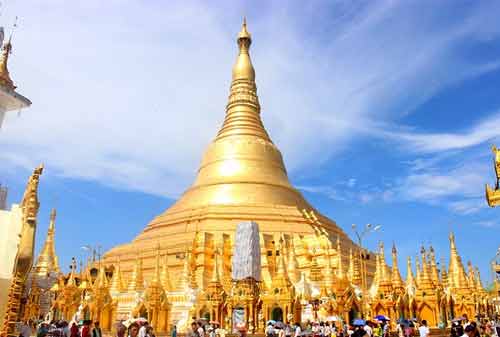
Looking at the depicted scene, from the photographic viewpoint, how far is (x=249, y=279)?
21969 millimetres

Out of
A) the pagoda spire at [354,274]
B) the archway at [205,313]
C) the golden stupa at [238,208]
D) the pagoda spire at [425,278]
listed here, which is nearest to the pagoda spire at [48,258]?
the golden stupa at [238,208]

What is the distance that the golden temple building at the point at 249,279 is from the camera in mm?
22844

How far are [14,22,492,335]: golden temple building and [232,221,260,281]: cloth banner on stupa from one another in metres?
1.05

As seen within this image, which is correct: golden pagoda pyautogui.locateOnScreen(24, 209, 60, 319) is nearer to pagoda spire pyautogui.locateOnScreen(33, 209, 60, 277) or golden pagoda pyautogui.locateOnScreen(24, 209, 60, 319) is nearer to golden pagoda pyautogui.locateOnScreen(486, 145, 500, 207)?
pagoda spire pyautogui.locateOnScreen(33, 209, 60, 277)

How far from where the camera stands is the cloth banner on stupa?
23641 mm

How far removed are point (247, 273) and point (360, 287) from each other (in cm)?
719

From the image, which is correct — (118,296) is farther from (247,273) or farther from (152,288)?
(247,273)

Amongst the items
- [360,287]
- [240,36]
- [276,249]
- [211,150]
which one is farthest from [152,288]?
[240,36]

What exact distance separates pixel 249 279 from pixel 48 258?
16.6 m

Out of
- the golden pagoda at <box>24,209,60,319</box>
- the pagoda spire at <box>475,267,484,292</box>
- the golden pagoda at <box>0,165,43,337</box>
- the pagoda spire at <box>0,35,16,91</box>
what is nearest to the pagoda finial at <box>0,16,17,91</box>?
the pagoda spire at <box>0,35,16,91</box>

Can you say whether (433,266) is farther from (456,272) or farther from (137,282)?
(137,282)

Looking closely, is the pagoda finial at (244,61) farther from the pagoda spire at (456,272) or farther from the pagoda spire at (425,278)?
the pagoda spire at (425,278)

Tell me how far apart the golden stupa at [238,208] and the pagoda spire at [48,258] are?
422 centimetres

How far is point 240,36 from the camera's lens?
45000 mm
